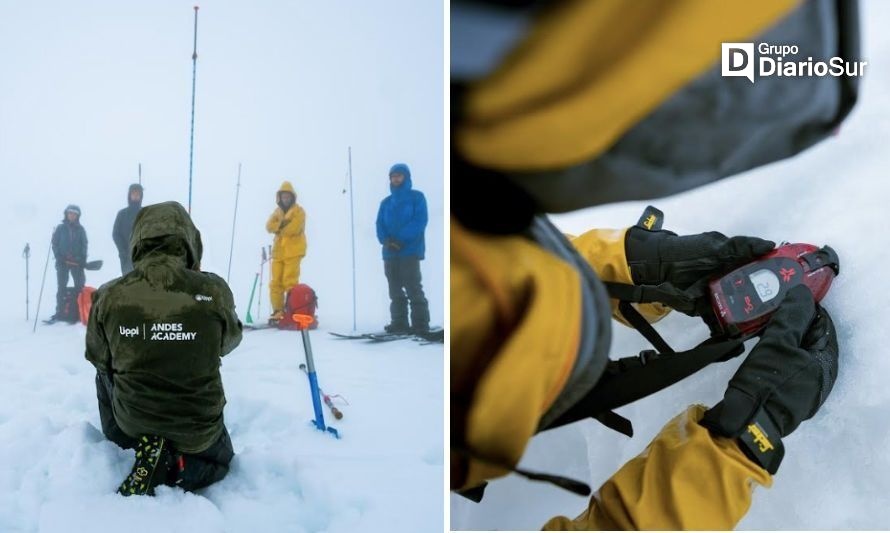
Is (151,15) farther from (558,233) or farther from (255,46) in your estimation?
(558,233)

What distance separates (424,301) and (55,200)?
0.87 m

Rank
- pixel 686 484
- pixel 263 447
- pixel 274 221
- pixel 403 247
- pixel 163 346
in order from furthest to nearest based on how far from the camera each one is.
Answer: pixel 274 221
pixel 403 247
pixel 263 447
pixel 163 346
pixel 686 484

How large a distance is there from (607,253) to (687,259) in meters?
0.13

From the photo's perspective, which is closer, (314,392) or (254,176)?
(314,392)

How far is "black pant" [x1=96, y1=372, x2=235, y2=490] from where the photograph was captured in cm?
132

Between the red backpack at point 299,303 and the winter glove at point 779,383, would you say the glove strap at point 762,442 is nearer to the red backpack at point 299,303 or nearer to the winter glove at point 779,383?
the winter glove at point 779,383

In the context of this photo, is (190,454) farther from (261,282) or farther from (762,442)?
(762,442)

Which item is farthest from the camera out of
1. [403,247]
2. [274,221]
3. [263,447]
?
[274,221]

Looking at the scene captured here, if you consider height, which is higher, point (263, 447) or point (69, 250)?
point (69, 250)

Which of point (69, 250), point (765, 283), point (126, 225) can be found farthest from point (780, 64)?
point (69, 250)

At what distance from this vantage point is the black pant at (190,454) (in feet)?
4.34

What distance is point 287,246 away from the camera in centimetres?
167

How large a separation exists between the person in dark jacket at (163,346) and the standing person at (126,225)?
354 millimetres

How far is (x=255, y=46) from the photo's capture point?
1631 mm
